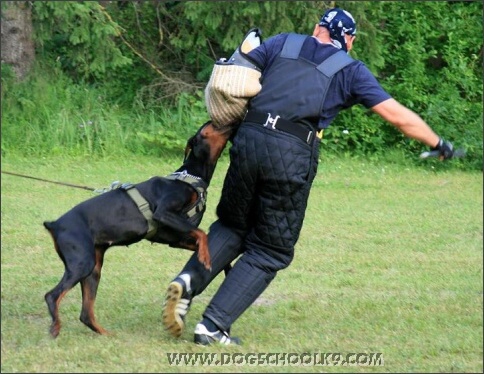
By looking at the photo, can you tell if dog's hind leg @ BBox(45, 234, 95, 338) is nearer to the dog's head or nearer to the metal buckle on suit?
the dog's head

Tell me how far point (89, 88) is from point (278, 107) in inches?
325

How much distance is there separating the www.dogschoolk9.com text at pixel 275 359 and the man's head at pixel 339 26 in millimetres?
1646

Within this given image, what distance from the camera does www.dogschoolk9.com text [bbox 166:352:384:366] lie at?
470cm

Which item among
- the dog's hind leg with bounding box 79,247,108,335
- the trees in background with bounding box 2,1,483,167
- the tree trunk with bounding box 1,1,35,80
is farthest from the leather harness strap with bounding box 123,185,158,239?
the tree trunk with bounding box 1,1,35,80

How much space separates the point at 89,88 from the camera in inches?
505

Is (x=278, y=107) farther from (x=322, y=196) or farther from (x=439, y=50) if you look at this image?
(x=439, y=50)

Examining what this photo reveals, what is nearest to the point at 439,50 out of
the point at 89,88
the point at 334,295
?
the point at 89,88

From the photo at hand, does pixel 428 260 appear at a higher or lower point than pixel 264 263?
lower

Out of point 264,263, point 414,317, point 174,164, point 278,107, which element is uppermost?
point 278,107

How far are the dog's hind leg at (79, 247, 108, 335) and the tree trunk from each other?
7498mm

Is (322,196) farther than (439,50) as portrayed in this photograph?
No

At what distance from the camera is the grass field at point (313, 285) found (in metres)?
4.88

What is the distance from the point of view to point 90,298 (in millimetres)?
5180

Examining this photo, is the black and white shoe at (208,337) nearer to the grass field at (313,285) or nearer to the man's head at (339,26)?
the grass field at (313,285)
